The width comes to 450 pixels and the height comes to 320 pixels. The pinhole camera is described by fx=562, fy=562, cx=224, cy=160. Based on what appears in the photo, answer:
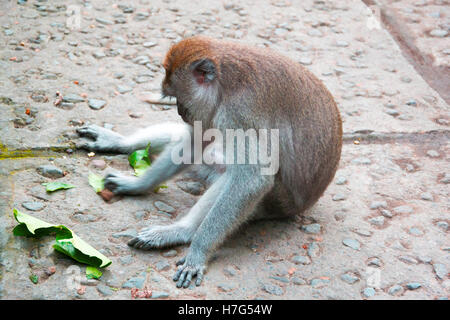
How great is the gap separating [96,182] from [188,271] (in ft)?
4.18

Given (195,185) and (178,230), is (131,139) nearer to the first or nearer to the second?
(195,185)

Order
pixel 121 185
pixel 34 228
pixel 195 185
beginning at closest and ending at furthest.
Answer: pixel 34 228 → pixel 121 185 → pixel 195 185


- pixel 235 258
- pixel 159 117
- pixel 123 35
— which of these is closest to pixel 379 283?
pixel 235 258

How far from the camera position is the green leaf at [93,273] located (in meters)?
3.64

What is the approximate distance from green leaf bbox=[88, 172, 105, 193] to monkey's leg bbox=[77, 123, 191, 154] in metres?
0.45

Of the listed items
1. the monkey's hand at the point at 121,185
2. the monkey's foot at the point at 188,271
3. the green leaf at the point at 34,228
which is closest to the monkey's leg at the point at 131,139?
the monkey's hand at the point at 121,185

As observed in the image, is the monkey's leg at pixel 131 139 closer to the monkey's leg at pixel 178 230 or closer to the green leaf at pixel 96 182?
the green leaf at pixel 96 182

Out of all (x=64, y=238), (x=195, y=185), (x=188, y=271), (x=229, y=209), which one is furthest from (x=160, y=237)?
(x=195, y=185)

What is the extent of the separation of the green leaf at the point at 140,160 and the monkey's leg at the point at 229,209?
3.89ft

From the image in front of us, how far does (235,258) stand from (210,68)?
1.37m

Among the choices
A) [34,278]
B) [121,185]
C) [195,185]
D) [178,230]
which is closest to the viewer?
[34,278]

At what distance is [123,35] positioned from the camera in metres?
6.82

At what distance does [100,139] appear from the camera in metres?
5.05

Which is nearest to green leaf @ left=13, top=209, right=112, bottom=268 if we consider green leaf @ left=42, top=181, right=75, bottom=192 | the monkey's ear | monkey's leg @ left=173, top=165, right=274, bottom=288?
green leaf @ left=42, top=181, right=75, bottom=192
